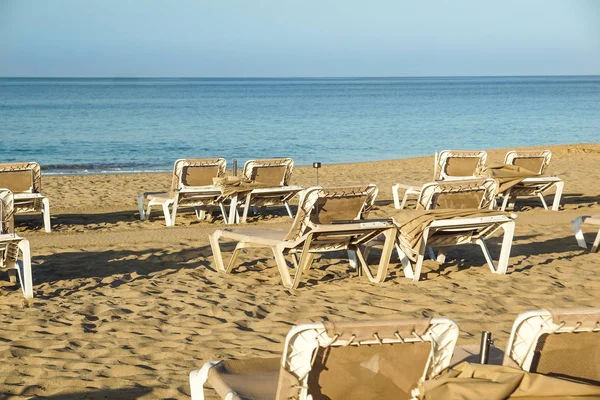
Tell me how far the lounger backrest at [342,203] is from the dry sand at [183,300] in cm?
54

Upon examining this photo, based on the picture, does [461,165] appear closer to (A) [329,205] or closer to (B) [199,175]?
(B) [199,175]

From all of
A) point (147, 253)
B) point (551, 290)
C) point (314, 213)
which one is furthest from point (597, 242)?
point (147, 253)

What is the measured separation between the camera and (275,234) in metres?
7.12

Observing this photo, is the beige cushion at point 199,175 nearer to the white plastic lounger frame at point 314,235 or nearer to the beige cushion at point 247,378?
the white plastic lounger frame at point 314,235

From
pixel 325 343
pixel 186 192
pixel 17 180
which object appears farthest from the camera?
pixel 186 192

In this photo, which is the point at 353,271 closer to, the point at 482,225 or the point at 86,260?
the point at 482,225

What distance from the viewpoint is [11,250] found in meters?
6.50

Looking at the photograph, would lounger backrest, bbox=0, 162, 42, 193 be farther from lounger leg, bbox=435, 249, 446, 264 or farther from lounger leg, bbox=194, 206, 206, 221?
lounger leg, bbox=435, 249, 446, 264

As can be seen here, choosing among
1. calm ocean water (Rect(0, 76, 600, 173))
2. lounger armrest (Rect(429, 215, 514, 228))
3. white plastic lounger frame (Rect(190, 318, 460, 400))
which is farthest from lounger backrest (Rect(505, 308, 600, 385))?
calm ocean water (Rect(0, 76, 600, 173))

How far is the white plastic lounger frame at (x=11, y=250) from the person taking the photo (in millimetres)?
6328

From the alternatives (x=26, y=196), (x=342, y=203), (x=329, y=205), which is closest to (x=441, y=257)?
(x=342, y=203)

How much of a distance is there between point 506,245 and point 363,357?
4640 millimetres

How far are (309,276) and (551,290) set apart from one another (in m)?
1.94

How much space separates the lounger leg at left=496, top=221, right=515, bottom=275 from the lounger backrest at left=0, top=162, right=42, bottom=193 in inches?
215
